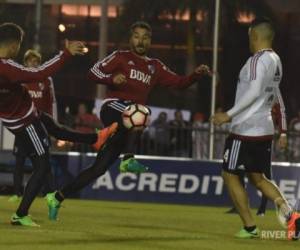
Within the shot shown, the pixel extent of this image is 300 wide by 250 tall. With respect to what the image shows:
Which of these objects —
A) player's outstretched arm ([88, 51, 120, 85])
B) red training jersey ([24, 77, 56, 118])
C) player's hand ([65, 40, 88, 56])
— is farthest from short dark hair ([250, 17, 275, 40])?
red training jersey ([24, 77, 56, 118])

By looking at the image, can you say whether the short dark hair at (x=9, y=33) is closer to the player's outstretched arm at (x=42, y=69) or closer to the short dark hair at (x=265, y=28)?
the player's outstretched arm at (x=42, y=69)

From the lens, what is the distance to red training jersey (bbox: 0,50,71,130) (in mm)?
11445

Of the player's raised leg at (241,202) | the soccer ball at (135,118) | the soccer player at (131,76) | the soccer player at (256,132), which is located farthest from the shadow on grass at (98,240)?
the soccer ball at (135,118)

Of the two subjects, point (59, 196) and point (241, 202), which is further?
point (59, 196)

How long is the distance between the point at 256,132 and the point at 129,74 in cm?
216

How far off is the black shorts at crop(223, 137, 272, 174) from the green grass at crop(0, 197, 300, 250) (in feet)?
2.28

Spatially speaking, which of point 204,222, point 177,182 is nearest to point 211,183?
point 177,182

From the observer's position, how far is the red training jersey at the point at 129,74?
1296cm

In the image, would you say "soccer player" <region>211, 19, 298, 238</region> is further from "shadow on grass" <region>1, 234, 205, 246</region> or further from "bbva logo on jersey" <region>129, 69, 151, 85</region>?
"bbva logo on jersey" <region>129, 69, 151, 85</region>

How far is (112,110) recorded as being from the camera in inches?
514

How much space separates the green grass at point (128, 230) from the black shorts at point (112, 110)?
1.15 meters

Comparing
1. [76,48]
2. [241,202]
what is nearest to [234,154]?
[241,202]

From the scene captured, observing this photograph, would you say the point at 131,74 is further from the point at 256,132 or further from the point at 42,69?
the point at 256,132

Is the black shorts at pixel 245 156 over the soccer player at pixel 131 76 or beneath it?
beneath
